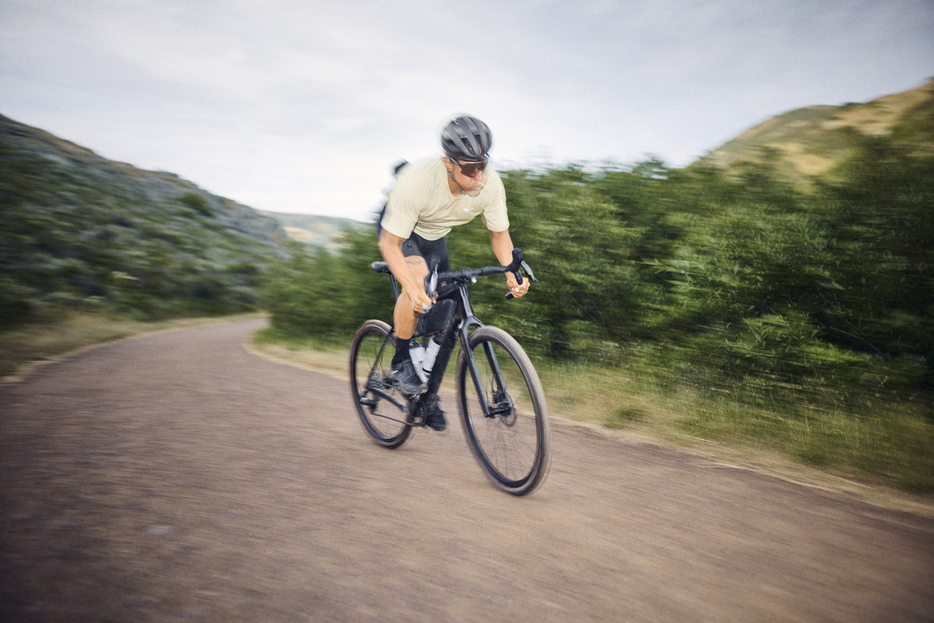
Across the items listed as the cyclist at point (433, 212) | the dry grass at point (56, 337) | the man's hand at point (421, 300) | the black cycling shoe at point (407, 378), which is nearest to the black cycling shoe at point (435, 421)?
the cyclist at point (433, 212)

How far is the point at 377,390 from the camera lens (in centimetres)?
443

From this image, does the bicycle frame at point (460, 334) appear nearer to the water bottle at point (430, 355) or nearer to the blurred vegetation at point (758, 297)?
the water bottle at point (430, 355)

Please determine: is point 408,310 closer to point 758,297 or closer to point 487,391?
point 487,391

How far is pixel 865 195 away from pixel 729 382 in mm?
1822

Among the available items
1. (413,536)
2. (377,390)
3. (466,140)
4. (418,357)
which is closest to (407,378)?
(418,357)

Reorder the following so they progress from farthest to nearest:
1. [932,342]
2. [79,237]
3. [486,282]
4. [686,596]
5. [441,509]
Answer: [79,237]
[486,282]
[932,342]
[441,509]
[686,596]

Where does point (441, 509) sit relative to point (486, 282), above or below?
below

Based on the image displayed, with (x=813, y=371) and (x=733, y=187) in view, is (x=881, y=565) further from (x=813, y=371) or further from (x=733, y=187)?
(x=733, y=187)

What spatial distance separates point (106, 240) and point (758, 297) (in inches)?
836

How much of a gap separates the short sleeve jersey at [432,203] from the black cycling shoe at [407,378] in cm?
91

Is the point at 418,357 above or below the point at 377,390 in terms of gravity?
above

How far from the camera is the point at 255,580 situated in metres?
2.40

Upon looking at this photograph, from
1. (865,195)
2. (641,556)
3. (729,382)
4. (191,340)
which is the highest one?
(865,195)

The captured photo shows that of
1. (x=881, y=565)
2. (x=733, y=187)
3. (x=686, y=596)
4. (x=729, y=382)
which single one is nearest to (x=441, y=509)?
(x=686, y=596)
